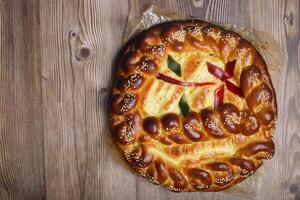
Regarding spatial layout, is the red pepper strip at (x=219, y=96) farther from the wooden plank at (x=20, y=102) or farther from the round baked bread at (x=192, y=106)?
the wooden plank at (x=20, y=102)

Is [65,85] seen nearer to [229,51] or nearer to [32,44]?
[32,44]

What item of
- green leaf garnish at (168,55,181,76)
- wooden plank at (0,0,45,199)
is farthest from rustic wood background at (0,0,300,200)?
green leaf garnish at (168,55,181,76)

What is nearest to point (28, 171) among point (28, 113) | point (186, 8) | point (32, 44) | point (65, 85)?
point (28, 113)

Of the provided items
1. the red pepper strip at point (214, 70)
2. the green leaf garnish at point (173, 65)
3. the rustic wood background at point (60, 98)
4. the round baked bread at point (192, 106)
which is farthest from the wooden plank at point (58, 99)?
the red pepper strip at point (214, 70)

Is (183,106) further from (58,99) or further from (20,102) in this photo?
(20,102)

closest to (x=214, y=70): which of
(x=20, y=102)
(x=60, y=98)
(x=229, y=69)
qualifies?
(x=229, y=69)

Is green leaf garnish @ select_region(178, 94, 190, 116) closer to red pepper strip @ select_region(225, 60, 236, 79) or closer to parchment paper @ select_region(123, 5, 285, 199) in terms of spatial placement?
red pepper strip @ select_region(225, 60, 236, 79)

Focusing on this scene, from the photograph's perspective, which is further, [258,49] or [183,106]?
[258,49]
